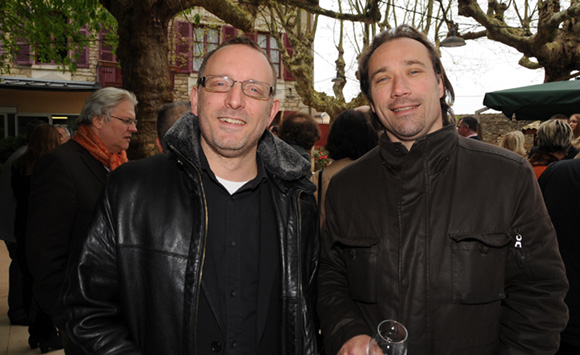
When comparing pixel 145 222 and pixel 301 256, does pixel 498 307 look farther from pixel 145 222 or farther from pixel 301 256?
pixel 145 222

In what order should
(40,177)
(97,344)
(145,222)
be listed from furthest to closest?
(40,177) → (145,222) → (97,344)

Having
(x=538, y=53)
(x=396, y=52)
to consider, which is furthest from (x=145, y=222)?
(x=538, y=53)

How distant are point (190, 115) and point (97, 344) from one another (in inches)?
41.2

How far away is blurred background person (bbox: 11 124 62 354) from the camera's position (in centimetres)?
407

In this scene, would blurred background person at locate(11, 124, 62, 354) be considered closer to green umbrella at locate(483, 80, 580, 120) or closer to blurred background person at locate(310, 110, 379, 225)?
blurred background person at locate(310, 110, 379, 225)

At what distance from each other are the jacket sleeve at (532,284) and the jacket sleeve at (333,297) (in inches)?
23.5

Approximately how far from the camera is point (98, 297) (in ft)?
5.43

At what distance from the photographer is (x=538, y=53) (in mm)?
10438

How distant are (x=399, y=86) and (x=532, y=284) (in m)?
1.01

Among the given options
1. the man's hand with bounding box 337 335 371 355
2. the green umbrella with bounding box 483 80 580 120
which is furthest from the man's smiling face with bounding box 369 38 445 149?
the green umbrella with bounding box 483 80 580 120

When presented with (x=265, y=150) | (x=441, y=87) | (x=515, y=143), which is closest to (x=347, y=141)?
(x=441, y=87)

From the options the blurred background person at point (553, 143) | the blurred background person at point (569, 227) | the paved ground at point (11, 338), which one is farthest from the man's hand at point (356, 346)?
the paved ground at point (11, 338)

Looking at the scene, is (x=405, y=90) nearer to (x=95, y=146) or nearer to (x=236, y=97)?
(x=236, y=97)

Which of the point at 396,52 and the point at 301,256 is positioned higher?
the point at 396,52
